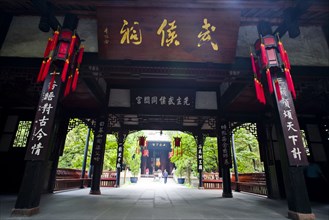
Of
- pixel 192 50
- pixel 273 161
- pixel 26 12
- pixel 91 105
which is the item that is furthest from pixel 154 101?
pixel 273 161

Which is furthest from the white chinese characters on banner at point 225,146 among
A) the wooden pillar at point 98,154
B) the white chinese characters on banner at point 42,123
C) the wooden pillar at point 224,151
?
the white chinese characters on banner at point 42,123

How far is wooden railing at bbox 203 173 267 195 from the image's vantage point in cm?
920

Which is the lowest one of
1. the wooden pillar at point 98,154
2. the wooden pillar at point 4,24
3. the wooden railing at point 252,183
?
the wooden railing at point 252,183

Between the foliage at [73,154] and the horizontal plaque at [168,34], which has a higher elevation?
the horizontal plaque at [168,34]

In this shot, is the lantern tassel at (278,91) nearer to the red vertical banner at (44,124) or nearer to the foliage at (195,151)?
the red vertical banner at (44,124)

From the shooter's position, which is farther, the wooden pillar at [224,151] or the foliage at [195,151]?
the foliage at [195,151]

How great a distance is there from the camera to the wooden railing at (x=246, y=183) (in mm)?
9195

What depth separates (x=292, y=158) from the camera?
3.75 metres

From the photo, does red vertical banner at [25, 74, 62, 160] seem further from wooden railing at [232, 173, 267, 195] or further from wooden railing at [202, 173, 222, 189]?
wooden railing at [202, 173, 222, 189]

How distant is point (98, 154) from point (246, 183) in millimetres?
8163

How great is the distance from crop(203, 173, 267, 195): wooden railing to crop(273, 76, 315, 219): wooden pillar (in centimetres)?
579

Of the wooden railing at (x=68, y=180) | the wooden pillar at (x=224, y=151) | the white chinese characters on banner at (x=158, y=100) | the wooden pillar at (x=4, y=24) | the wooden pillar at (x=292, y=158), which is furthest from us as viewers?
the wooden railing at (x=68, y=180)

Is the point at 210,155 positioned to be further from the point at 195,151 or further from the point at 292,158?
the point at 292,158

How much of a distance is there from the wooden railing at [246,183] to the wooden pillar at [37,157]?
9.07 metres
